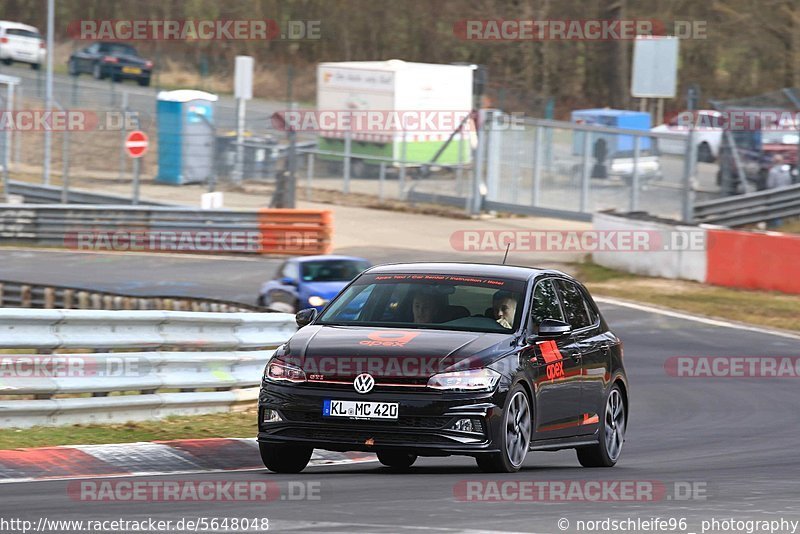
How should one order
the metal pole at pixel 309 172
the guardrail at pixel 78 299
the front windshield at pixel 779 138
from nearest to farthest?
the guardrail at pixel 78 299 → the front windshield at pixel 779 138 → the metal pole at pixel 309 172

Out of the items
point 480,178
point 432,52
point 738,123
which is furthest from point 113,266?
point 432,52

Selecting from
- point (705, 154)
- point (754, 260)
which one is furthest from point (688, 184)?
point (754, 260)

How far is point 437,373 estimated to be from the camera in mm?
8594

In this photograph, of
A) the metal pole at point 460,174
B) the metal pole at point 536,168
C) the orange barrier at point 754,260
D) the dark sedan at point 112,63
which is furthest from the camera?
the dark sedan at point 112,63

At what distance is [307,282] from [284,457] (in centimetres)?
1123

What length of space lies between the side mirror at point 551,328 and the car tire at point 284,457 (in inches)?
65.9

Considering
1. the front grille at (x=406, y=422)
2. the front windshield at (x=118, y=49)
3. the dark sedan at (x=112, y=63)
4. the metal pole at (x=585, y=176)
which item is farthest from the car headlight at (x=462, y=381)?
the front windshield at (x=118, y=49)

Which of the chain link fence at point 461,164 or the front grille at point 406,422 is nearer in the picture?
the front grille at point 406,422

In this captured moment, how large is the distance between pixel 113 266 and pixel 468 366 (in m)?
20.9

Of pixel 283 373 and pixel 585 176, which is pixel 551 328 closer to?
pixel 283 373

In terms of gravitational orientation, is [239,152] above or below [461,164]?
above

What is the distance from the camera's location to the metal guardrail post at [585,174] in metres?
32.0

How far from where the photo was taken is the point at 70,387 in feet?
34.4

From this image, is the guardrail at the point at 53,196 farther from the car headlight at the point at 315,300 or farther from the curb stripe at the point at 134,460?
the curb stripe at the point at 134,460
